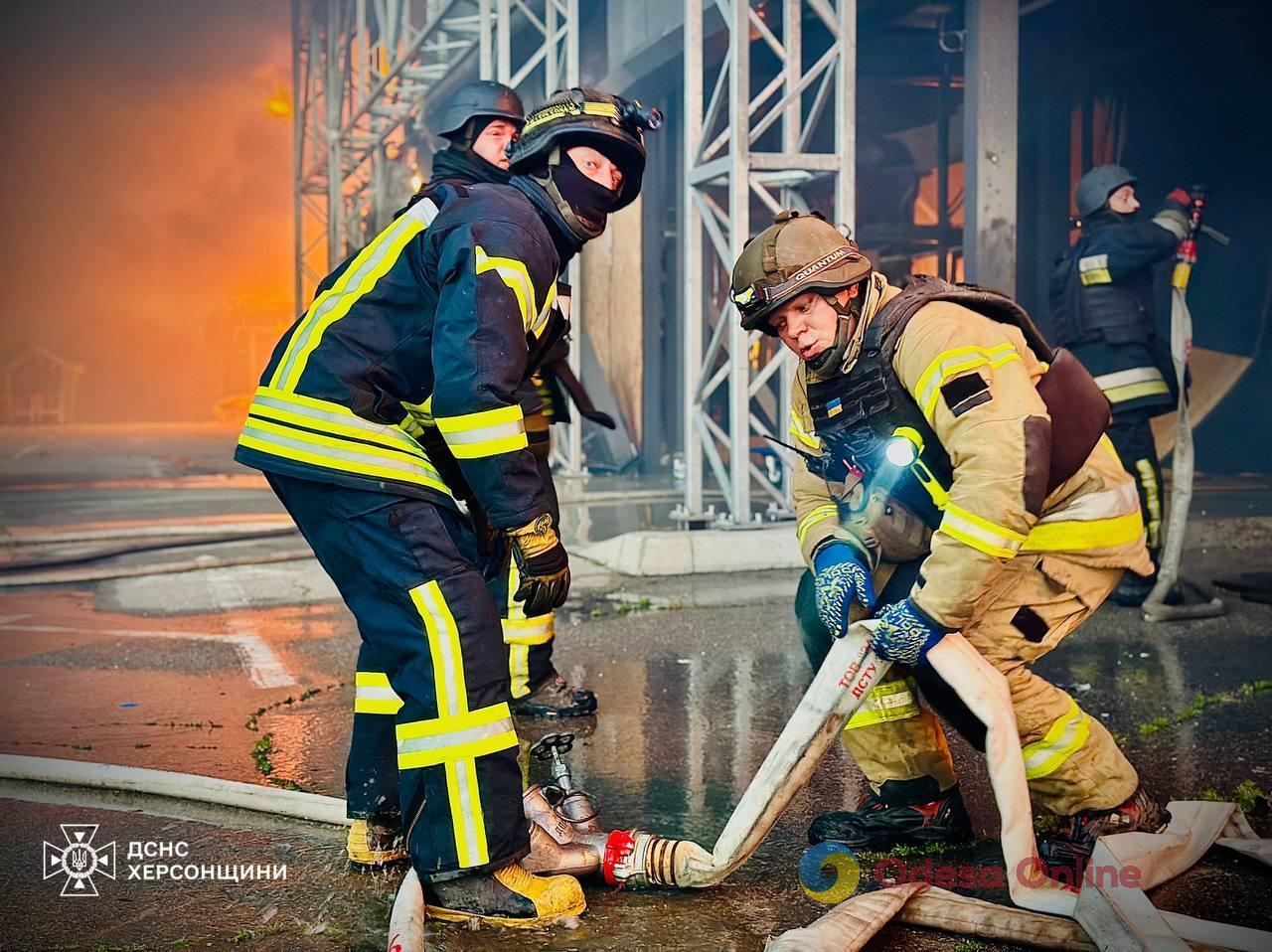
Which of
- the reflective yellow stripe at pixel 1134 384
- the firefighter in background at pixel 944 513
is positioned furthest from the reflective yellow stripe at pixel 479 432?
the reflective yellow stripe at pixel 1134 384

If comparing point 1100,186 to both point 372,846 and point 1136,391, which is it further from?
point 372,846

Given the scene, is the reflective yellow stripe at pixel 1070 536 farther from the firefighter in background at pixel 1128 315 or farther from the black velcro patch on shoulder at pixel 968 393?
the firefighter in background at pixel 1128 315

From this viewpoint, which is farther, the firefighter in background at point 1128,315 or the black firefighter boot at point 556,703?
the firefighter in background at point 1128,315

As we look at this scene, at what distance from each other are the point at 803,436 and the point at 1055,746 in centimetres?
103

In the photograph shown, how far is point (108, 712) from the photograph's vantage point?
434cm

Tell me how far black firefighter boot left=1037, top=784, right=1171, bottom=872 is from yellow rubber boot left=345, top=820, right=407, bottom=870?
1563 millimetres

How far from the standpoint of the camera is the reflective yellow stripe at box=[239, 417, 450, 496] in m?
2.76

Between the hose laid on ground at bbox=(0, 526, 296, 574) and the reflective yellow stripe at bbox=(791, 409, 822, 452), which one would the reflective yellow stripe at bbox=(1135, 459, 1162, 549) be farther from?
the hose laid on ground at bbox=(0, 526, 296, 574)

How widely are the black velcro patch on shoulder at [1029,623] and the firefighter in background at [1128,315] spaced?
3.36 m

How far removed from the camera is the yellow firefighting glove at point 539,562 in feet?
8.93

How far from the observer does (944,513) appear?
2836 millimetres

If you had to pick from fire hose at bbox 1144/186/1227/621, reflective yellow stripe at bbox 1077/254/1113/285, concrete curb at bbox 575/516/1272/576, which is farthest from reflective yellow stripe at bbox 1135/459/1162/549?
concrete curb at bbox 575/516/1272/576

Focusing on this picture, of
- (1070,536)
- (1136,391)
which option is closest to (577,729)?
(1070,536)

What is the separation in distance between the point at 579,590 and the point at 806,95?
7924 millimetres
